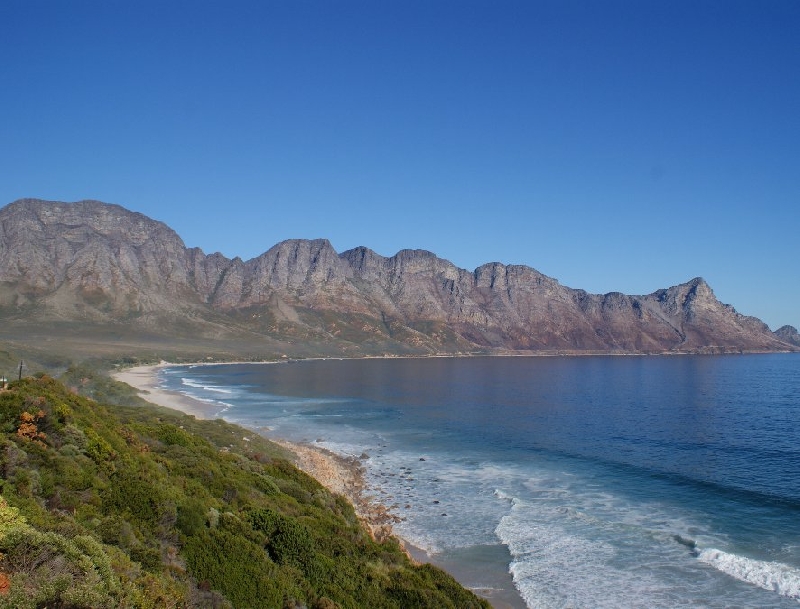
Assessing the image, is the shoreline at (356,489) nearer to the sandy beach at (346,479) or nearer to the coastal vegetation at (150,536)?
the sandy beach at (346,479)

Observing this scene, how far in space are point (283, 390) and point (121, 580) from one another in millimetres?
103622

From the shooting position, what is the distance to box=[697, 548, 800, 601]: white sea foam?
25.1 meters

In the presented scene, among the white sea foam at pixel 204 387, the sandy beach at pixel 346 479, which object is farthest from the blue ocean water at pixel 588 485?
the white sea foam at pixel 204 387

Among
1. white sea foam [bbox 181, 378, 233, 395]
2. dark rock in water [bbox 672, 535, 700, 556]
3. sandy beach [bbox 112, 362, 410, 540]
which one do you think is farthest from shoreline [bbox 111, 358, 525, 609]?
white sea foam [bbox 181, 378, 233, 395]

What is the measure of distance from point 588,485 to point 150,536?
1415 inches

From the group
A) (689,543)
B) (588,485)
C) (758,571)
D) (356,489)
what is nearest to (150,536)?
(356,489)

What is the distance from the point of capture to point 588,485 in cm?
4312

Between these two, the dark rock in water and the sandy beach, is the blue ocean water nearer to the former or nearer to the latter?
the dark rock in water

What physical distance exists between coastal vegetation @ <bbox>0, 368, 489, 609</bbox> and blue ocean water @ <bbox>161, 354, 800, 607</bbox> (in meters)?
9.81

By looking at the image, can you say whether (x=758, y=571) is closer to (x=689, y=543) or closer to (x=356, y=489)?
(x=689, y=543)

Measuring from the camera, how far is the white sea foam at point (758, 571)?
25.1 meters

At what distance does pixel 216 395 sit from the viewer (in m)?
97.6

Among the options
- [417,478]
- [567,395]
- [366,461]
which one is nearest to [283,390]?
[567,395]

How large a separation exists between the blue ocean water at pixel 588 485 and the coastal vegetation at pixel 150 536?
386 inches
